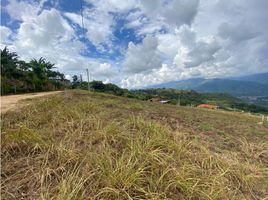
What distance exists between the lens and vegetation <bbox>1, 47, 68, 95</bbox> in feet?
78.2

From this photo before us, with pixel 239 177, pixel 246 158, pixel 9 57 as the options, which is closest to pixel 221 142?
pixel 246 158

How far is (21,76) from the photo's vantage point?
88.0 feet

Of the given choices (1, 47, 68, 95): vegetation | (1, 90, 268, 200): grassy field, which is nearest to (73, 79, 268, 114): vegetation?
(1, 47, 68, 95): vegetation

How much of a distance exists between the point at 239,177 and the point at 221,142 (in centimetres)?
166

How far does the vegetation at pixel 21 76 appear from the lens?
23844mm

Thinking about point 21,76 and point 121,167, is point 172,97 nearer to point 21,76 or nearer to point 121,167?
point 21,76

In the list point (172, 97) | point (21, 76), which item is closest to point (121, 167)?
point (21, 76)

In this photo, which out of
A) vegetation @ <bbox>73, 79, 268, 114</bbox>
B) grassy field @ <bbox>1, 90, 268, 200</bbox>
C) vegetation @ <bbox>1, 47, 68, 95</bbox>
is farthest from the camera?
vegetation @ <bbox>73, 79, 268, 114</bbox>

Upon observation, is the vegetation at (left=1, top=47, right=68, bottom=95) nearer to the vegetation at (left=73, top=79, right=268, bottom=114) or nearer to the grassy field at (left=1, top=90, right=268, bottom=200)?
the vegetation at (left=73, top=79, right=268, bottom=114)

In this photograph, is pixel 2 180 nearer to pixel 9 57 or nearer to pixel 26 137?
pixel 26 137

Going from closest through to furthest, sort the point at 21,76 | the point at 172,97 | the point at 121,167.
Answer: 1. the point at 121,167
2. the point at 21,76
3. the point at 172,97

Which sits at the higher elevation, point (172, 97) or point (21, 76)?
point (21, 76)

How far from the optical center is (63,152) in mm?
3217

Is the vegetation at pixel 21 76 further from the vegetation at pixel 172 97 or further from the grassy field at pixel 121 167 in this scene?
the grassy field at pixel 121 167
